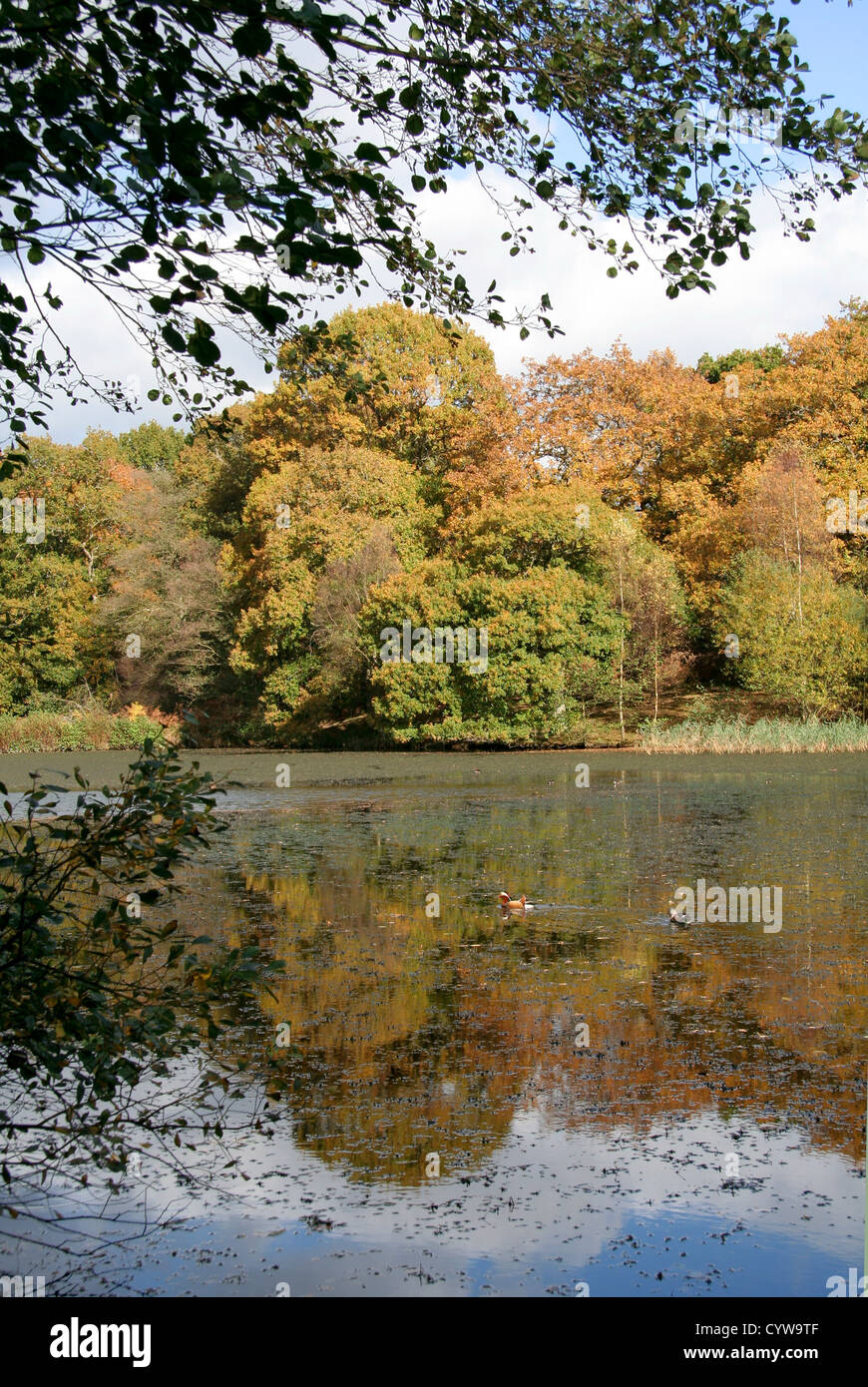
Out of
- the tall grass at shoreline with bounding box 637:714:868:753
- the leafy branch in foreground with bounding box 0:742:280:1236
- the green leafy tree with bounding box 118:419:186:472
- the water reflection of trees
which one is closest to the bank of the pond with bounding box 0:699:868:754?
the tall grass at shoreline with bounding box 637:714:868:753

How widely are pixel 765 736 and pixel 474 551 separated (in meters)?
9.91

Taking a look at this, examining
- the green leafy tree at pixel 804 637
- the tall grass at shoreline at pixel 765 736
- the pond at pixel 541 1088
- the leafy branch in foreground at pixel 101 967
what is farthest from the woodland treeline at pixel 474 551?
the leafy branch in foreground at pixel 101 967

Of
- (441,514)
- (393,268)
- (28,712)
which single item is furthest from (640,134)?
(28,712)

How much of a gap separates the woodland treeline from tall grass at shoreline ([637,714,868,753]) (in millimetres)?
1403

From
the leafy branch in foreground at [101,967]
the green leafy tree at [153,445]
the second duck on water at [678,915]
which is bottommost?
the second duck on water at [678,915]

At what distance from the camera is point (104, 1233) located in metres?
4.68

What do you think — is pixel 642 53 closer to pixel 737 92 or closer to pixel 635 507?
pixel 737 92

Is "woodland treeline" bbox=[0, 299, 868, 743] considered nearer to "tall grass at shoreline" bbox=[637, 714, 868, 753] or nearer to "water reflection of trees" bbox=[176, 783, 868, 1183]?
"tall grass at shoreline" bbox=[637, 714, 868, 753]

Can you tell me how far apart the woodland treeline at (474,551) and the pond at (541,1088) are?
787 inches

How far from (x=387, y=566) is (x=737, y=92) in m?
32.2

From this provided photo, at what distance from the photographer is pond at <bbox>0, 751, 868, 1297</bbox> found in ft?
14.5

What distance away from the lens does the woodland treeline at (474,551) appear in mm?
33906

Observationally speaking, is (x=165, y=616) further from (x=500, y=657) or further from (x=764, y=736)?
(x=764, y=736)

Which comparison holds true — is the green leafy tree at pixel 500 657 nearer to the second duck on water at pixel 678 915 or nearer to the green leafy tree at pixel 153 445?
→ the second duck on water at pixel 678 915
